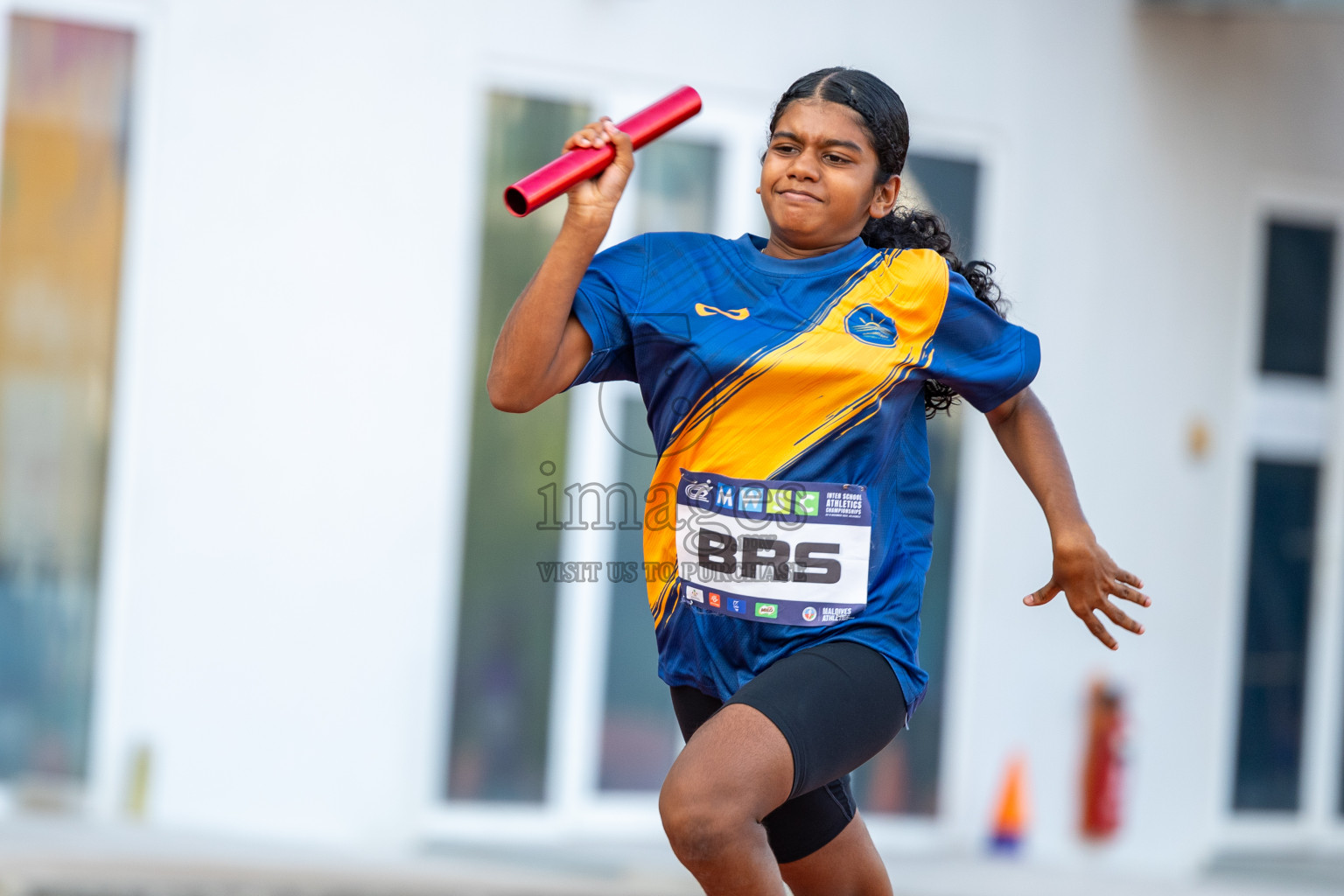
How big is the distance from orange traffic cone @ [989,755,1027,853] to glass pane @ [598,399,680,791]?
5.44 feet

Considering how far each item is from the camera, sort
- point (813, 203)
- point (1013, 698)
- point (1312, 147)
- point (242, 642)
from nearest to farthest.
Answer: point (813, 203), point (242, 642), point (1013, 698), point (1312, 147)

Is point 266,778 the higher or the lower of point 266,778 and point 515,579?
the lower

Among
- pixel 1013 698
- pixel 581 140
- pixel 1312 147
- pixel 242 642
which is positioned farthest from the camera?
pixel 1312 147

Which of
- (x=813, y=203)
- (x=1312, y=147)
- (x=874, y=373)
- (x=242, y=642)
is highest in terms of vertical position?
(x=1312, y=147)

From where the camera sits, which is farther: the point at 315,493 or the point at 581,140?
the point at 315,493

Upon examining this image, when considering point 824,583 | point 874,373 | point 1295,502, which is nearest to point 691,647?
point 824,583

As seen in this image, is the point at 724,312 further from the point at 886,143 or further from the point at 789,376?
the point at 886,143

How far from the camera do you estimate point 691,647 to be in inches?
105

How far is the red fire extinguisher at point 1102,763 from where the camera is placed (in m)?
7.37

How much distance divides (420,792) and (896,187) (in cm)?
426

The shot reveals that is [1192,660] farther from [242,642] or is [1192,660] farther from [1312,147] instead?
[242,642]

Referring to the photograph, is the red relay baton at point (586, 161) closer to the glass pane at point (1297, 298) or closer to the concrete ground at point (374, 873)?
the concrete ground at point (374, 873)

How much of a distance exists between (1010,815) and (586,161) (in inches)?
217

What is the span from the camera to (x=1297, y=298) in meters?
8.00
